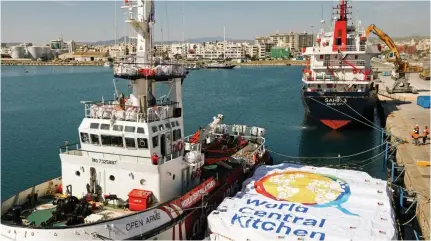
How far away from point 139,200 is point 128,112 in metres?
4.16

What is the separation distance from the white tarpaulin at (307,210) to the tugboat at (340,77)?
86.9 feet

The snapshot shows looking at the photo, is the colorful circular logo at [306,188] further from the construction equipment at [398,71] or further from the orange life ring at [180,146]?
the construction equipment at [398,71]

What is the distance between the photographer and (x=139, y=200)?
16766 millimetres

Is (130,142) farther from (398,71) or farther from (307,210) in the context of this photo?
(398,71)

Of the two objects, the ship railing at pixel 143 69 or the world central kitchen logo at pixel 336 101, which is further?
the world central kitchen logo at pixel 336 101

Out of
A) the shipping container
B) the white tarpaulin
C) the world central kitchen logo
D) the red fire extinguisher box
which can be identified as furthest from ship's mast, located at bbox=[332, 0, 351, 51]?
the red fire extinguisher box

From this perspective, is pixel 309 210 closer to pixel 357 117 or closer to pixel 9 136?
pixel 357 117

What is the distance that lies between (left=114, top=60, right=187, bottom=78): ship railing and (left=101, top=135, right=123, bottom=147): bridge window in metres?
3.04

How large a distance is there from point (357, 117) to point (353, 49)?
9.17 m

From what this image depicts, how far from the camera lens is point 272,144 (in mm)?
44250

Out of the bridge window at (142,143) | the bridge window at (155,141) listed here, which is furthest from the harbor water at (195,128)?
the bridge window at (155,141)

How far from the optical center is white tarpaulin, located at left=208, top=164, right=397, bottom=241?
1585 cm

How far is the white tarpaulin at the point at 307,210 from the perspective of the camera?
15.9 meters

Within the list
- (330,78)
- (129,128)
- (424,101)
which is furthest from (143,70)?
(424,101)
